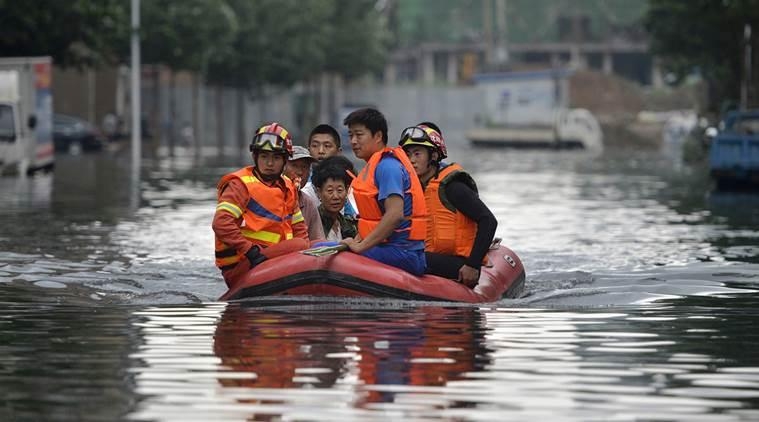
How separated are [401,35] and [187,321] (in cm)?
15395

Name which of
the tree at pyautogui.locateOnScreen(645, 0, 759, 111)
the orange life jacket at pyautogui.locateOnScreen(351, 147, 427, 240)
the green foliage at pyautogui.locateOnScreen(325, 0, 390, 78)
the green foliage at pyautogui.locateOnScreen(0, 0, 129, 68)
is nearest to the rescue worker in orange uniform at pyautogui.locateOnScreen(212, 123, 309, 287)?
the orange life jacket at pyautogui.locateOnScreen(351, 147, 427, 240)

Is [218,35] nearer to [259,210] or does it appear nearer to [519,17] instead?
[259,210]

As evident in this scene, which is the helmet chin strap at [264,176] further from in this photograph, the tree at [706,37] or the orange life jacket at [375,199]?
the tree at [706,37]

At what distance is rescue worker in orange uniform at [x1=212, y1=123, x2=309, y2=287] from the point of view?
14.6m

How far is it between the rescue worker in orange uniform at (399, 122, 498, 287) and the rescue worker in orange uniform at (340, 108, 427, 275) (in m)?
0.41

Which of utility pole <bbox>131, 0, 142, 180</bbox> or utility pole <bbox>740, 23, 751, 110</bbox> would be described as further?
utility pole <bbox>131, 0, 142, 180</bbox>

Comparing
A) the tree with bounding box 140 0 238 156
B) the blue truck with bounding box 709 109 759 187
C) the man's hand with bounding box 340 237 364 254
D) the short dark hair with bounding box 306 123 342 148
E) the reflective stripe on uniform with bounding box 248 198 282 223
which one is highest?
the tree with bounding box 140 0 238 156

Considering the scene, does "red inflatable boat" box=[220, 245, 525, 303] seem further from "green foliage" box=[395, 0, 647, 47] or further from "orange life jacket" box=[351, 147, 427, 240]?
"green foliage" box=[395, 0, 647, 47]

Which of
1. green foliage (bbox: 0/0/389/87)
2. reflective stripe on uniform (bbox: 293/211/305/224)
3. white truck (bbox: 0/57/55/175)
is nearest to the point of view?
reflective stripe on uniform (bbox: 293/211/305/224)

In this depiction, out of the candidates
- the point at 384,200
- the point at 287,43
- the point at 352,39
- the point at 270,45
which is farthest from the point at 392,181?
the point at 352,39

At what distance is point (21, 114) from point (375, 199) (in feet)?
100

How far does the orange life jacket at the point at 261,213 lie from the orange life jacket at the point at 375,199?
0.65m

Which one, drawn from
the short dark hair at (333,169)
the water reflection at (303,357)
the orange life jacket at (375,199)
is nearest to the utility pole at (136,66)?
the short dark hair at (333,169)

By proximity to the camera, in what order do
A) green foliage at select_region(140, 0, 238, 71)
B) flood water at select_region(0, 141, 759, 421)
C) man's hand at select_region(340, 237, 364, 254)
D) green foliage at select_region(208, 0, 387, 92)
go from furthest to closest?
1. green foliage at select_region(208, 0, 387, 92)
2. green foliage at select_region(140, 0, 238, 71)
3. man's hand at select_region(340, 237, 364, 254)
4. flood water at select_region(0, 141, 759, 421)
